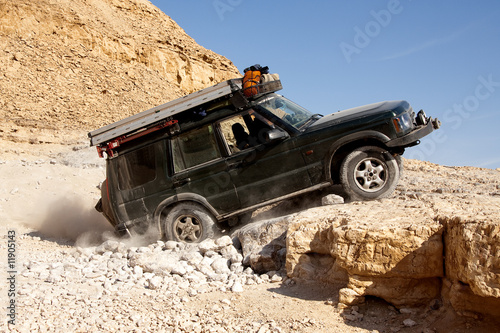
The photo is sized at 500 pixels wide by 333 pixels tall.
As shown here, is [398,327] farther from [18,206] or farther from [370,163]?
[18,206]

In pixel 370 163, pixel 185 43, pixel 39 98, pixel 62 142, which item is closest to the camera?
pixel 370 163

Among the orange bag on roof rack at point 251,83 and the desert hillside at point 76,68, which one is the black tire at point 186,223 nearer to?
the orange bag on roof rack at point 251,83

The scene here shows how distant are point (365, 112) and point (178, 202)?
3.14 metres

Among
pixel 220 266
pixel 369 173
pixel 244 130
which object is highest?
pixel 244 130

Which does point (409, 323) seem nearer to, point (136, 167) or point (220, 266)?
point (220, 266)

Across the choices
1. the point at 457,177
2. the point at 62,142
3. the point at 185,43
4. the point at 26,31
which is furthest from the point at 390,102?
the point at 185,43

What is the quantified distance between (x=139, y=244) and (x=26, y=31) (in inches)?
1096

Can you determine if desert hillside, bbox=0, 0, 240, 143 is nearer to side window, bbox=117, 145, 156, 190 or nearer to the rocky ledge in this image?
side window, bbox=117, 145, 156, 190

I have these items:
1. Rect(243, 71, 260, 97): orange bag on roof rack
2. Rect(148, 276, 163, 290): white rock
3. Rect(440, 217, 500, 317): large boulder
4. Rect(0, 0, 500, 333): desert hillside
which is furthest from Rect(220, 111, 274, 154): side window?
Rect(440, 217, 500, 317): large boulder

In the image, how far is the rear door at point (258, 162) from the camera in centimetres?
675

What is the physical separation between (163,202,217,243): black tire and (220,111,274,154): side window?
1.10 m

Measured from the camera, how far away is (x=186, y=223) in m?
7.31

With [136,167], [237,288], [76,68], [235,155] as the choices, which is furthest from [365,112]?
[76,68]

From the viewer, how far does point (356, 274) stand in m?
4.59
